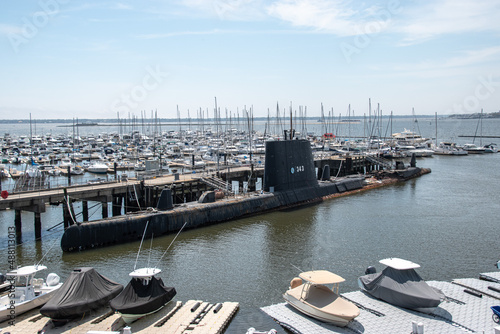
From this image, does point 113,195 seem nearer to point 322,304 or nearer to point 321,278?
point 321,278

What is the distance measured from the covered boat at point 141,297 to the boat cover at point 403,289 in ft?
26.8

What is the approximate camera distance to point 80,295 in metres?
15.6

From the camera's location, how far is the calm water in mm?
20469

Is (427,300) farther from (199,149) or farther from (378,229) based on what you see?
(199,149)

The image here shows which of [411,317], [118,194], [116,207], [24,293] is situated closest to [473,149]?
[116,207]

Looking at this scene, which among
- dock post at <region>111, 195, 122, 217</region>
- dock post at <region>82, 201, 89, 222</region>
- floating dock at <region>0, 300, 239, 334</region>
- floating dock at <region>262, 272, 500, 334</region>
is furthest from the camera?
dock post at <region>111, 195, 122, 217</region>

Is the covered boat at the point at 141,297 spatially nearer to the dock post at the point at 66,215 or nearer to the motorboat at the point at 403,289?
the motorboat at the point at 403,289

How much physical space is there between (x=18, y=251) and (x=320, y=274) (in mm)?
18663

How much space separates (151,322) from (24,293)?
17.1 ft

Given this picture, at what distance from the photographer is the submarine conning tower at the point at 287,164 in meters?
35.2

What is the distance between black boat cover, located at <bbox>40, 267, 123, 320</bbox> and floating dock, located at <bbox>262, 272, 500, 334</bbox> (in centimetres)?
607

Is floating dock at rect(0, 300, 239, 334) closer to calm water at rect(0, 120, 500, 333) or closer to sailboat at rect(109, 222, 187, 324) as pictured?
sailboat at rect(109, 222, 187, 324)

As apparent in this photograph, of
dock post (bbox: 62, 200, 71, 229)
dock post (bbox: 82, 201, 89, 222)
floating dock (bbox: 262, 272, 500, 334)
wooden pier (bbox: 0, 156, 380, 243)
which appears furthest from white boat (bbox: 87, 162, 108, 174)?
floating dock (bbox: 262, 272, 500, 334)

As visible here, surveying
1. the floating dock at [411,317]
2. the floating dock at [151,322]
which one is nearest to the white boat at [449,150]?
the floating dock at [411,317]
